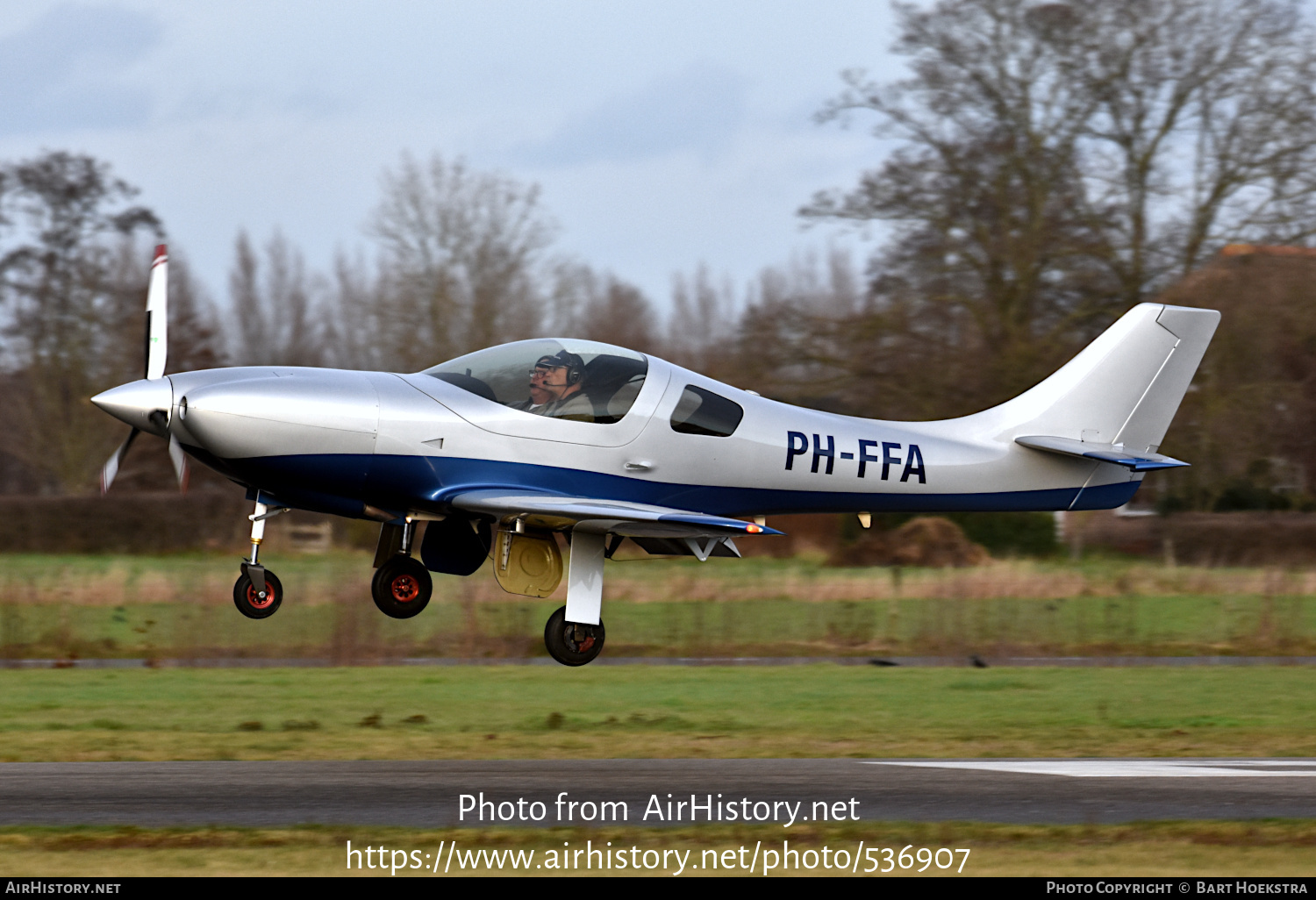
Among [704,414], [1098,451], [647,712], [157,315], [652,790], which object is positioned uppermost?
[157,315]

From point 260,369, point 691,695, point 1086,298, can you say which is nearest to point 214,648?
point 691,695

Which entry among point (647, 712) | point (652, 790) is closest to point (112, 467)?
point (652, 790)

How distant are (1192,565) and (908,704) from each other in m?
15.6

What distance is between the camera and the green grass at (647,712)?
17.4 meters

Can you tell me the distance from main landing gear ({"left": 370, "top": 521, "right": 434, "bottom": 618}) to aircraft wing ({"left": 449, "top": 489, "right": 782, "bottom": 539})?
1.07 m

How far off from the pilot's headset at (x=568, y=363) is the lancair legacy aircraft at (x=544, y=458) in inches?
0.6

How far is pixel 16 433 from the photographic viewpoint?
1866 inches

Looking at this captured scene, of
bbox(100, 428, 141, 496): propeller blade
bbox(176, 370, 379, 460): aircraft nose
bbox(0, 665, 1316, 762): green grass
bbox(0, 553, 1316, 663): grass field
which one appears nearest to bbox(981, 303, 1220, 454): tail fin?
bbox(0, 665, 1316, 762): green grass

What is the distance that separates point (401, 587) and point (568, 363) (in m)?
2.51

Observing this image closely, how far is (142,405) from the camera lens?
11.4m

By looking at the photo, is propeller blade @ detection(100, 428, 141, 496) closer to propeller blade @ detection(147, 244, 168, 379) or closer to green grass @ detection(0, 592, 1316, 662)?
propeller blade @ detection(147, 244, 168, 379)

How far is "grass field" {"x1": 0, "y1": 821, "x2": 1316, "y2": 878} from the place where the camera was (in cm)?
1006

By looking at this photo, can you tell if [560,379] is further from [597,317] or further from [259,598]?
[597,317]

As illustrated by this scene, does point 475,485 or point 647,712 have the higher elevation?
point 475,485
